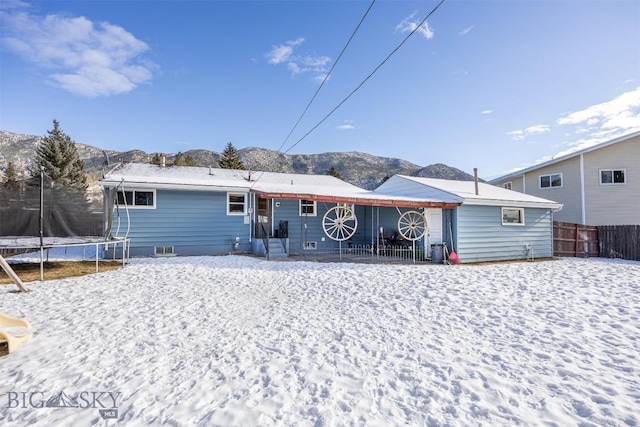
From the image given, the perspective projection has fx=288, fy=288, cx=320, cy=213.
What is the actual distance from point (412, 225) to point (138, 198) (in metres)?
10.8

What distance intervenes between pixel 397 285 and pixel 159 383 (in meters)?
5.39

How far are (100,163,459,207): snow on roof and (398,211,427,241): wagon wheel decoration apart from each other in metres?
0.72

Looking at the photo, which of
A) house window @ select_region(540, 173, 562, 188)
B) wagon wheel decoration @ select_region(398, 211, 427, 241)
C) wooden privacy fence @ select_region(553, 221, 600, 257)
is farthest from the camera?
house window @ select_region(540, 173, 562, 188)

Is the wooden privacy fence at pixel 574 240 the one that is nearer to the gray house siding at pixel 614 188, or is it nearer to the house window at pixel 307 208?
the gray house siding at pixel 614 188

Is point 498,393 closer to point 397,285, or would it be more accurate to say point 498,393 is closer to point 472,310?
point 472,310

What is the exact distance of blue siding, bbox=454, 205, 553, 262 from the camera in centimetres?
1130

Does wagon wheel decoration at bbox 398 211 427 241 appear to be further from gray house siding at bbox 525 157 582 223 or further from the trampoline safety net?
the trampoline safety net

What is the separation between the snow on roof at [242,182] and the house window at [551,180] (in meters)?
11.0

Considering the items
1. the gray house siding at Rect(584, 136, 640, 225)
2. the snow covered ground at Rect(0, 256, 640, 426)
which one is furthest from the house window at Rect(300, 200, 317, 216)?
the gray house siding at Rect(584, 136, 640, 225)

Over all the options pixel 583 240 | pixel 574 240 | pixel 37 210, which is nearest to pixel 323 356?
pixel 37 210

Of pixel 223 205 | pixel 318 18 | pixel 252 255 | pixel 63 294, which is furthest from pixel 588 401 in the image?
pixel 318 18

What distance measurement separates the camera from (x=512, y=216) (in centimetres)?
1269

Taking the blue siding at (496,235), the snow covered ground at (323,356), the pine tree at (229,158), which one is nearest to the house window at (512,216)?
the blue siding at (496,235)

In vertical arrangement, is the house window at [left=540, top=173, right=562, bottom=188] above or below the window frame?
above
